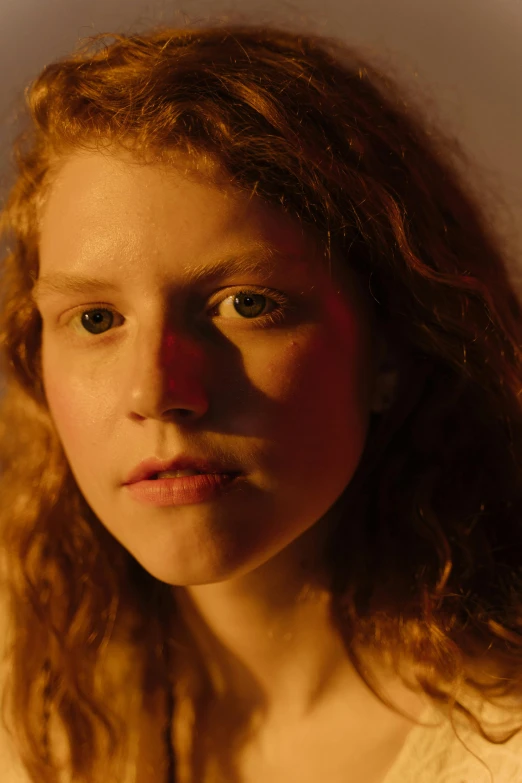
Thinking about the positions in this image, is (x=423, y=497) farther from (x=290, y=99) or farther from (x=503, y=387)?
(x=290, y=99)

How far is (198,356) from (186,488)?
148mm

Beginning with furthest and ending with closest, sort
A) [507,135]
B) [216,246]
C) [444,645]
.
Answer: [507,135] → [444,645] → [216,246]

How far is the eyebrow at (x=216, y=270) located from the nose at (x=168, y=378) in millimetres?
70

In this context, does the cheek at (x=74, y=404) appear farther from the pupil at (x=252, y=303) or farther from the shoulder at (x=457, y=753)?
the shoulder at (x=457, y=753)

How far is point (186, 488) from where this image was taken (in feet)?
3.60

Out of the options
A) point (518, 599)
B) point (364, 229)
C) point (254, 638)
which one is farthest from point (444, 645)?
point (364, 229)

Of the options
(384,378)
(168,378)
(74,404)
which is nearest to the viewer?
(168,378)

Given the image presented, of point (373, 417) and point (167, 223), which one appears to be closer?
point (167, 223)

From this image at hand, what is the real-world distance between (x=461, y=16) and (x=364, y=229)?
19.9 inches

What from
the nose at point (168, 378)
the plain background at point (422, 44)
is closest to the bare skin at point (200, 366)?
the nose at point (168, 378)

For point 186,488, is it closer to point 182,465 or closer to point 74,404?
point 182,465

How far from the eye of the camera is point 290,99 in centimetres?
117

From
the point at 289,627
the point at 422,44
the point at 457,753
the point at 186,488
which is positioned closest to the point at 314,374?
the point at 186,488

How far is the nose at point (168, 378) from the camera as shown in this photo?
3.45 ft
